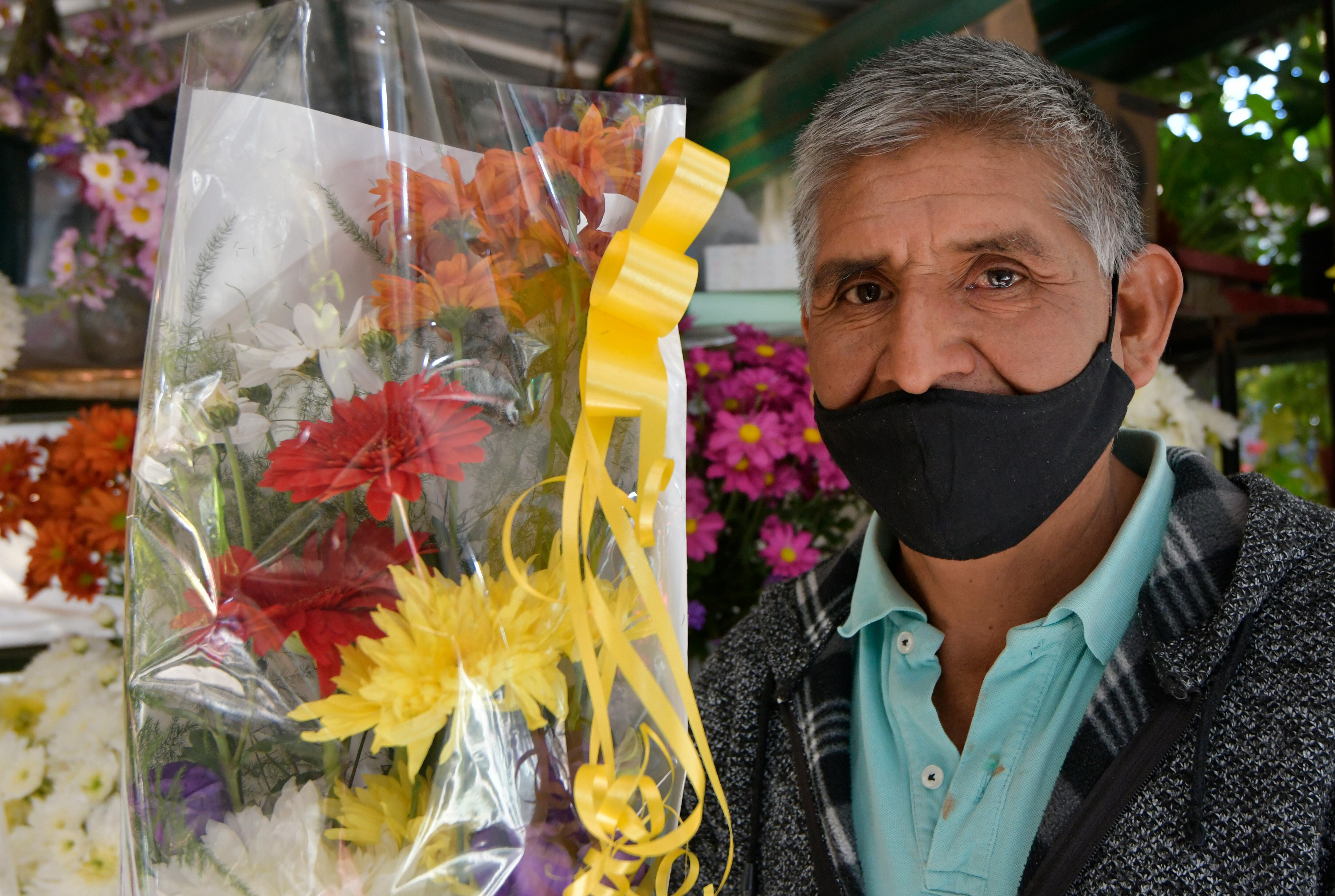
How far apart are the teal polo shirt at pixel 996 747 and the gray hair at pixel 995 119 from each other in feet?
0.96

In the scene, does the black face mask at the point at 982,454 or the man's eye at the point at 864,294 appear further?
the man's eye at the point at 864,294

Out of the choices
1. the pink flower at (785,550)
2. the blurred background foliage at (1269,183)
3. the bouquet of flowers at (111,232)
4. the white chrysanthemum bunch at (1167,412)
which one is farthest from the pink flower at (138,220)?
the blurred background foliage at (1269,183)

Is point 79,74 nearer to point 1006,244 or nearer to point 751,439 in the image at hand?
point 751,439

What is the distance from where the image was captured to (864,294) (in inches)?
41.7

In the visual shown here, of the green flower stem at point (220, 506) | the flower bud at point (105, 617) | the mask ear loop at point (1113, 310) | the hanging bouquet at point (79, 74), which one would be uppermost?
the hanging bouquet at point (79, 74)

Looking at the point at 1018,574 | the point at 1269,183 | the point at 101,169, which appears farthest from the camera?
the point at 1269,183

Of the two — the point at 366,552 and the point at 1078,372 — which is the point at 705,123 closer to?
the point at 1078,372

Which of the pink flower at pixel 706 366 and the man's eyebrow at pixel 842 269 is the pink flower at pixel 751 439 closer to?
the pink flower at pixel 706 366

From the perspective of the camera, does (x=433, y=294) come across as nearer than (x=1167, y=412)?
Yes

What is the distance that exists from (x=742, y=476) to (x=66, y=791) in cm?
96

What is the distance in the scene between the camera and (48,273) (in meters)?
1.87

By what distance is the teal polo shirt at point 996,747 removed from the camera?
937 mm

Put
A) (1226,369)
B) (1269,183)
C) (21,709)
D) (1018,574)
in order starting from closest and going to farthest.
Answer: (1018,574)
(21,709)
(1226,369)
(1269,183)

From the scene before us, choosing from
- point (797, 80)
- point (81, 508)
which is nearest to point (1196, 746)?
point (81, 508)
